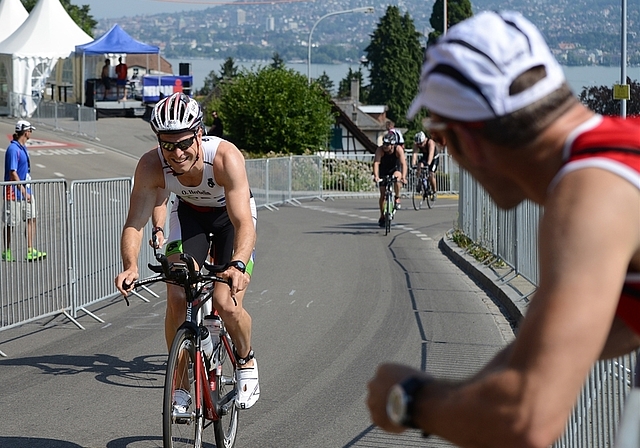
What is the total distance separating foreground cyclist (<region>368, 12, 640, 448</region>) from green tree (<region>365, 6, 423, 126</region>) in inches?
4353

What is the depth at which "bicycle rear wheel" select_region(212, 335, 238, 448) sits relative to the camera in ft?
18.7

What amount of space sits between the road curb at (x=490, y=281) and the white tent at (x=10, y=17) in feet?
127

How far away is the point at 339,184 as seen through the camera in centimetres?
3412

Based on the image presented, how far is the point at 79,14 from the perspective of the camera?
10656 centimetres

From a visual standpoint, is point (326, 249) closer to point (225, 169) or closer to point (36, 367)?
point (36, 367)

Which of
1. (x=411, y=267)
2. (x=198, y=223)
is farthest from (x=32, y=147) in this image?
(x=198, y=223)

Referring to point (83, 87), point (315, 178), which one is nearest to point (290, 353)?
point (315, 178)

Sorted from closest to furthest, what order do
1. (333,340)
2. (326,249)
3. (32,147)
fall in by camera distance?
(333,340) → (326,249) → (32,147)

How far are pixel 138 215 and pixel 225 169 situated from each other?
58cm

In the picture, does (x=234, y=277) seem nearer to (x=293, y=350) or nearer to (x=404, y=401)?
(x=404, y=401)

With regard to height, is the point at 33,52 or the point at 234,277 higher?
the point at 33,52

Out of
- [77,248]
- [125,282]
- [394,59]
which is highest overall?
[394,59]

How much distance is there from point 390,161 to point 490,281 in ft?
27.2

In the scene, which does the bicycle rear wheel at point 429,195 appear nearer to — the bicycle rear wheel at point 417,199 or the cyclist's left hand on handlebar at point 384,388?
the bicycle rear wheel at point 417,199
